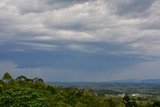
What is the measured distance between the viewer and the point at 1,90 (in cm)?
9588

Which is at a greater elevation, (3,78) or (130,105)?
(3,78)

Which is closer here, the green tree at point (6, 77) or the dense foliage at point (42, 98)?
the dense foliage at point (42, 98)

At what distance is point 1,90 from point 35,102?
15055mm

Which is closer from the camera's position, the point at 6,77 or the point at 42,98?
the point at 42,98

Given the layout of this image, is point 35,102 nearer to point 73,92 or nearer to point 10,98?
point 10,98

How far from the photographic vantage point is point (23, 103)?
8488cm

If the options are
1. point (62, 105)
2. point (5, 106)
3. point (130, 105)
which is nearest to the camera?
point (5, 106)

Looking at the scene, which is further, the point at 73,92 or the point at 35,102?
the point at 73,92

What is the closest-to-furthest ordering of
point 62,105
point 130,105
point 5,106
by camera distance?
point 5,106
point 62,105
point 130,105

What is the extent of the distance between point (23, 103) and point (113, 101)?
2415 cm

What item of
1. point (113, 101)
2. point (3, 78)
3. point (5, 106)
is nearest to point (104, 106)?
point (113, 101)

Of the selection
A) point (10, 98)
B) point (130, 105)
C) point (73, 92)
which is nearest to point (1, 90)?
point (10, 98)

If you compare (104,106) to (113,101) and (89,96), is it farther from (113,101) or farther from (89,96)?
(89,96)

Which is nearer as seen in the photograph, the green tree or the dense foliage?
the dense foliage
